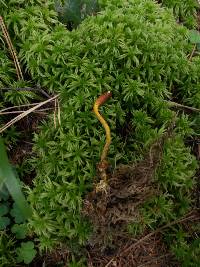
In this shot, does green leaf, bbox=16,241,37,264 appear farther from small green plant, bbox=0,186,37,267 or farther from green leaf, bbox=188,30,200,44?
green leaf, bbox=188,30,200,44

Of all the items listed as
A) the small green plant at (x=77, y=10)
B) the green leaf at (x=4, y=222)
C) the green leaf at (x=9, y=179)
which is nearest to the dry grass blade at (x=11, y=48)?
the small green plant at (x=77, y=10)

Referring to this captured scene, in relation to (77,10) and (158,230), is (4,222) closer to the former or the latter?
(158,230)

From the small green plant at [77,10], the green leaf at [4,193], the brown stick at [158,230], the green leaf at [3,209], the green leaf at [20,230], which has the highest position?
the small green plant at [77,10]

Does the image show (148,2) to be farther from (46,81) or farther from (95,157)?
(95,157)

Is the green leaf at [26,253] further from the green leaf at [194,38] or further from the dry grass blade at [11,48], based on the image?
the green leaf at [194,38]

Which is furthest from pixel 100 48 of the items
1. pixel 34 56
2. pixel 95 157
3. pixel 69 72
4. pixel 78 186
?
pixel 78 186

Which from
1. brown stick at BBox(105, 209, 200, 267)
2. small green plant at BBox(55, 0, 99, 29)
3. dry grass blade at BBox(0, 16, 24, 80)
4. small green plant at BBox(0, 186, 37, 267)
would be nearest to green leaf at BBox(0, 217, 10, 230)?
small green plant at BBox(0, 186, 37, 267)

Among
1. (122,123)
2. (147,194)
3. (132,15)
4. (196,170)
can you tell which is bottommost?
(196,170)
